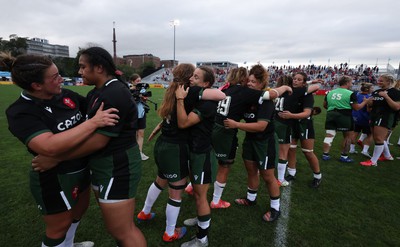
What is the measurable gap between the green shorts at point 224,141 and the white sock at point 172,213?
41.3 inches

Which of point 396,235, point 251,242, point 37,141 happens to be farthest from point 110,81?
point 396,235

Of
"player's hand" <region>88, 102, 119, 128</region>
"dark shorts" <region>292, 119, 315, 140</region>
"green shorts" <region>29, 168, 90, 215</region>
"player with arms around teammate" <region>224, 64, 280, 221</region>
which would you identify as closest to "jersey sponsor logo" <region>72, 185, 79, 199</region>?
"green shorts" <region>29, 168, 90, 215</region>

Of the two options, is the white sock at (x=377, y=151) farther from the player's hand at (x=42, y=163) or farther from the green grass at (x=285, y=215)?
the player's hand at (x=42, y=163)

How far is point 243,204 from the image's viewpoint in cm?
397

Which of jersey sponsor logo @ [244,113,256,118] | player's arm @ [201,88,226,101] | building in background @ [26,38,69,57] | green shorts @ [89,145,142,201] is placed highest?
building in background @ [26,38,69,57]

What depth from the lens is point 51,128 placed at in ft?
5.90

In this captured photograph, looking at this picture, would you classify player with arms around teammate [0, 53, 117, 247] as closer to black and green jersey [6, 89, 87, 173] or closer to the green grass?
black and green jersey [6, 89, 87, 173]

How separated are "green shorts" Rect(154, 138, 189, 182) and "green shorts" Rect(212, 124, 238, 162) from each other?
96 centimetres

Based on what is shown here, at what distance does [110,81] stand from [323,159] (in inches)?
245

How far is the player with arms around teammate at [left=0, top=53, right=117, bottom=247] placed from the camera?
1624mm

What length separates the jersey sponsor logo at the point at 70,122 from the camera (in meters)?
1.86

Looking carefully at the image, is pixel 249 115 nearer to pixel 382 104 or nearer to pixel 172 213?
pixel 172 213

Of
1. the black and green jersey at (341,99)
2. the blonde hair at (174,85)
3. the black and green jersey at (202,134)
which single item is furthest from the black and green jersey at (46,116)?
the black and green jersey at (341,99)

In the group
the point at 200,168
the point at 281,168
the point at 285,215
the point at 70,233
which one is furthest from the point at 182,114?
the point at 281,168
